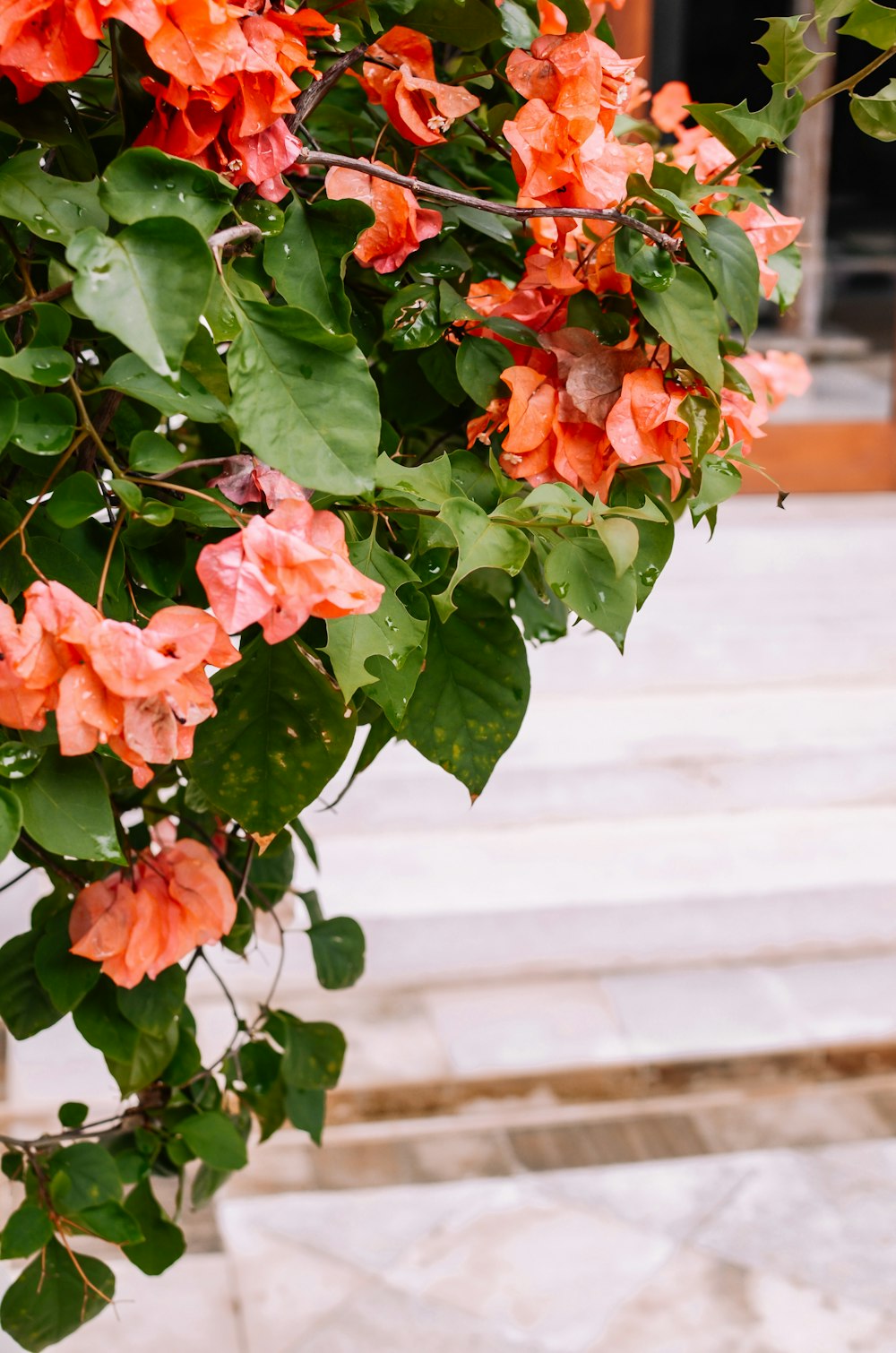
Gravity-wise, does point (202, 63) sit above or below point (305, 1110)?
above

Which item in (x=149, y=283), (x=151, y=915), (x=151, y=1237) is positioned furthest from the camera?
(x=151, y=1237)

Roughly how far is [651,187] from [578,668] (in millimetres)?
1890

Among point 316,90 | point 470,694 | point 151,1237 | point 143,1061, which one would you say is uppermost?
point 316,90

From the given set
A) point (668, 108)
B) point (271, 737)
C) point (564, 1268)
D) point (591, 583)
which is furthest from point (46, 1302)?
point (564, 1268)

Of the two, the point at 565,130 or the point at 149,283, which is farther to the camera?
the point at 565,130

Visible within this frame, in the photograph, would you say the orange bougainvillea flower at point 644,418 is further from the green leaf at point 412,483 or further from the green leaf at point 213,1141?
the green leaf at point 213,1141

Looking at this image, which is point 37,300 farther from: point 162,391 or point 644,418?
point 644,418

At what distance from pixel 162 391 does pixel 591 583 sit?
0.15 metres

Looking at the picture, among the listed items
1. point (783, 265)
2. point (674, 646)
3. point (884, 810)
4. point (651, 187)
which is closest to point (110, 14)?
point (651, 187)

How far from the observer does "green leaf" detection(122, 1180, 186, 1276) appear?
681 millimetres

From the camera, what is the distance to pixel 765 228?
1.83 feet

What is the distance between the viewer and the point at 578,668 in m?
2.34

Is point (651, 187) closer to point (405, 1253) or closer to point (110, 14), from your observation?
point (110, 14)

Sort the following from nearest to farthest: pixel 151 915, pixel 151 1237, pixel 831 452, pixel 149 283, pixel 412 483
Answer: pixel 149 283
pixel 412 483
pixel 151 915
pixel 151 1237
pixel 831 452
